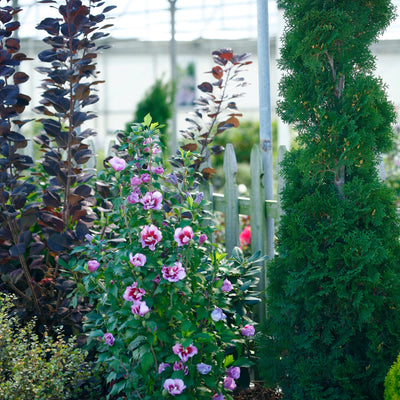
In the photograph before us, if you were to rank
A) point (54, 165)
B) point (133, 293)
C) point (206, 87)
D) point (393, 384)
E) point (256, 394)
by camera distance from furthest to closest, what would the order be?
point (206, 87) → point (54, 165) → point (256, 394) → point (133, 293) → point (393, 384)

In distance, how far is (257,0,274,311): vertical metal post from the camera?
2.67m

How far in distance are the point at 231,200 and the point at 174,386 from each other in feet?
4.30

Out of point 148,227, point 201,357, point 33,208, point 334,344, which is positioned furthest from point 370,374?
point 33,208

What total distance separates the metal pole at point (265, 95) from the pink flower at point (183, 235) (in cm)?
108

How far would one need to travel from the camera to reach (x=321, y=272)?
75.9 inches

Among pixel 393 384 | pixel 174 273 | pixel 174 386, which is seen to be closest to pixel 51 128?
pixel 174 273

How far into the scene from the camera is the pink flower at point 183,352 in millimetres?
1794

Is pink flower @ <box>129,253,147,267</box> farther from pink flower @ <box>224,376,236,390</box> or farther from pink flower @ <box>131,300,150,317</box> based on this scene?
pink flower @ <box>224,376,236,390</box>

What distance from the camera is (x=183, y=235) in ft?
5.85

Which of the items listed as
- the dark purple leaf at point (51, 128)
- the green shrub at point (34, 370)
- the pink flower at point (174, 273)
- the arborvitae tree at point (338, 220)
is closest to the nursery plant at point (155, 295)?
the pink flower at point (174, 273)

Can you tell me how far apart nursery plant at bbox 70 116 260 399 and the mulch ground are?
0.41 m

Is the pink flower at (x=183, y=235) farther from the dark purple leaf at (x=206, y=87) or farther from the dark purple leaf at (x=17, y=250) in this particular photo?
the dark purple leaf at (x=206, y=87)

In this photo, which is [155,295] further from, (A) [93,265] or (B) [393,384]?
(B) [393,384]

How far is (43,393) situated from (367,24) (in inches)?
75.2
